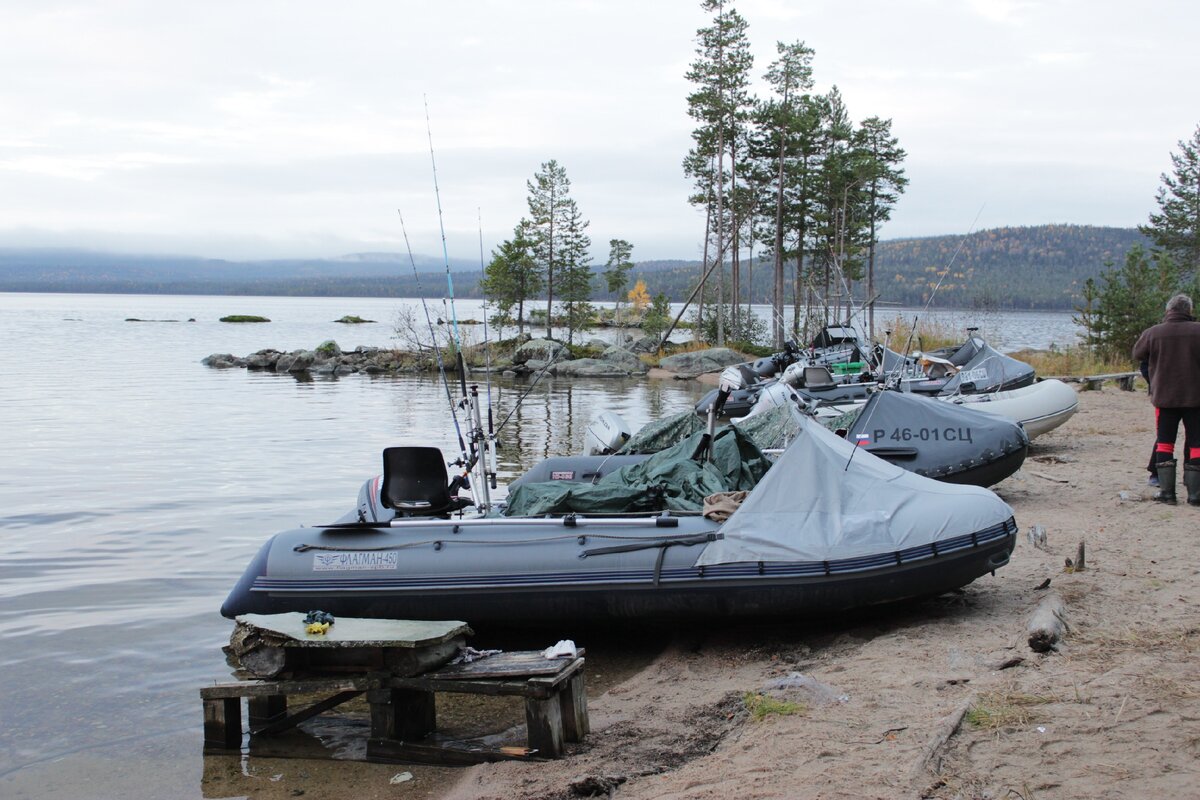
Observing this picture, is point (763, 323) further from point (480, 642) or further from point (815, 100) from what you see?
point (480, 642)

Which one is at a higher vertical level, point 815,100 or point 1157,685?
point 815,100

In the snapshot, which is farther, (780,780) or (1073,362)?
(1073,362)

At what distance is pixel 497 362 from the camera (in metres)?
Result: 39.5

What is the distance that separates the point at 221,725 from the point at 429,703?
3.83 feet

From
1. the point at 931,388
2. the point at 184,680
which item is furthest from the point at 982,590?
the point at 931,388

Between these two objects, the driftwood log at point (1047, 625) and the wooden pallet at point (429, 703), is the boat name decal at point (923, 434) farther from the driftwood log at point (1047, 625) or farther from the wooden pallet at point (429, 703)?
the wooden pallet at point (429, 703)

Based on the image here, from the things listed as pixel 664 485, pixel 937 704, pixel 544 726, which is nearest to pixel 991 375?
pixel 664 485

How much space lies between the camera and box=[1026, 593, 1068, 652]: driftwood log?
548 cm

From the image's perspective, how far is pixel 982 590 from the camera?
7211 millimetres

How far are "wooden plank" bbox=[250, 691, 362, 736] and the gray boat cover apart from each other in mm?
2349

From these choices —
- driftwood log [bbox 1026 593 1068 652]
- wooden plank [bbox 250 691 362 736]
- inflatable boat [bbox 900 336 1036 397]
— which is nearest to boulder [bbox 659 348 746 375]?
inflatable boat [bbox 900 336 1036 397]

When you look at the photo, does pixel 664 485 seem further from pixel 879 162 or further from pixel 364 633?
pixel 879 162

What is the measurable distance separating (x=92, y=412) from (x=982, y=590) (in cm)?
2082

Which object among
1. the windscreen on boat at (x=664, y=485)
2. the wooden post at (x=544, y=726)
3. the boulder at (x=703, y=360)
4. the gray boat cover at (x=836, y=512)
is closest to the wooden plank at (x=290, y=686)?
the wooden post at (x=544, y=726)
